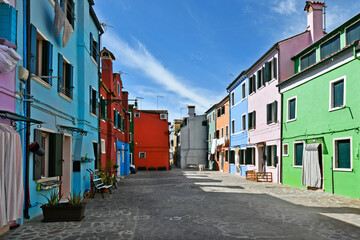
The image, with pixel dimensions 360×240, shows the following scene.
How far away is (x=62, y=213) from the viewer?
25.2 ft

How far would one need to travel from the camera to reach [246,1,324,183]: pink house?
18750mm

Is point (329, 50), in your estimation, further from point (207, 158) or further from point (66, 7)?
point (207, 158)

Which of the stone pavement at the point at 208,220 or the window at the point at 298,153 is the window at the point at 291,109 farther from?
the stone pavement at the point at 208,220

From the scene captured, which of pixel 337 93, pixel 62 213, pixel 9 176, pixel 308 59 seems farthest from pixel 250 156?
pixel 9 176

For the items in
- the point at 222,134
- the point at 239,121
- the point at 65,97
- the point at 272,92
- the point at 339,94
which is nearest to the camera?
the point at 65,97

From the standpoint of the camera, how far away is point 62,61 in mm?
10320

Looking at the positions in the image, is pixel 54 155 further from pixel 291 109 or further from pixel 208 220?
pixel 291 109

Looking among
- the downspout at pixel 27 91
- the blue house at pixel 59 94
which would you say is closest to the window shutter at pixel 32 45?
the blue house at pixel 59 94

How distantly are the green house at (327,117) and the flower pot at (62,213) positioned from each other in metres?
9.94

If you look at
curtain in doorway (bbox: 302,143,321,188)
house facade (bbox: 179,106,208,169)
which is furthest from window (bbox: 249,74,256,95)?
house facade (bbox: 179,106,208,169)

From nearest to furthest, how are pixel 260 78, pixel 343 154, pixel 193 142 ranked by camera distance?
pixel 343 154, pixel 260 78, pixel 193 142

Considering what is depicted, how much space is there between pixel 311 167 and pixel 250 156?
9170 millimetres

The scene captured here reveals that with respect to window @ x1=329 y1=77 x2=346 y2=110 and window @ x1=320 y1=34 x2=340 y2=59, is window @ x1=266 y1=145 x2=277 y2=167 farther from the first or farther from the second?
window @ x1=320 y1=34 x2=340 y2=59

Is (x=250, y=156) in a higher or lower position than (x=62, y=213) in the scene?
higher
